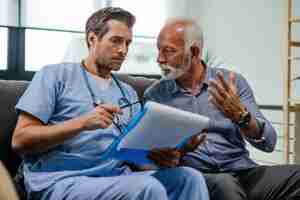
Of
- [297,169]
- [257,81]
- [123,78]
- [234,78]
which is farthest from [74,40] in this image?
[297,169]

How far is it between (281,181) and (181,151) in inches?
14.9

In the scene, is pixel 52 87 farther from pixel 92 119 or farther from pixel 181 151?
pixel 181 151

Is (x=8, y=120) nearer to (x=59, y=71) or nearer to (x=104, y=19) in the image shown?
(x=59, y=71)

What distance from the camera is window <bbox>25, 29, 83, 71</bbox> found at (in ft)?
12.0

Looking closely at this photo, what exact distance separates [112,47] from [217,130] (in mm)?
530

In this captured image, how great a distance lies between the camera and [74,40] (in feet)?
12.5

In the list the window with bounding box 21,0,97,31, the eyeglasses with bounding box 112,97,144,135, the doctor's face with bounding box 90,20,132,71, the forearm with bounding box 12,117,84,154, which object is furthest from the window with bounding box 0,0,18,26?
the forearm with bounding box 12,117,84,154

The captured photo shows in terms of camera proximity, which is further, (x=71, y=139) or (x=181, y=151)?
(x=181, y=151)

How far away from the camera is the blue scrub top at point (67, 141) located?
4.50 ft

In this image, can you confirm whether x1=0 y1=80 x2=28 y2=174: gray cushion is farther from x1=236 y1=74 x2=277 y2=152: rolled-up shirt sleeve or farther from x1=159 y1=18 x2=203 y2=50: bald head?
x1=236 y1=74 x2=277 y2=152: rolled-up shirt sleeve

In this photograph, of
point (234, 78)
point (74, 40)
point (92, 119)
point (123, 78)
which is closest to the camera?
point (92, 119)

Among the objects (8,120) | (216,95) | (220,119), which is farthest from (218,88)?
(8,120)

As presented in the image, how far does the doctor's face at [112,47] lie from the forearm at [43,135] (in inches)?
13.6

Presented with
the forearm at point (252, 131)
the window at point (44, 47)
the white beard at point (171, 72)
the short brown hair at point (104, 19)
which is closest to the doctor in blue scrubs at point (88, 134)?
the short brown hair at point (104, 19)
